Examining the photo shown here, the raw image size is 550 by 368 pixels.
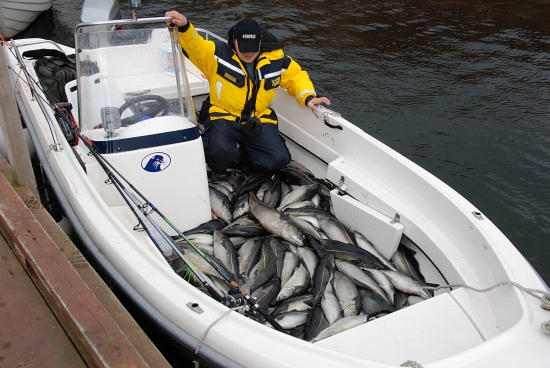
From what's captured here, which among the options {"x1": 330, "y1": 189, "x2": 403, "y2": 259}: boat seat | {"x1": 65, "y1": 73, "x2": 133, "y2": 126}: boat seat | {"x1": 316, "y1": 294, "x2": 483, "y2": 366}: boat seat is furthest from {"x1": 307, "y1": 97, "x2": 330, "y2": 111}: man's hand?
{"x1": 316, "y1": 294, "x2": 483, "y2": 366}: boat seat

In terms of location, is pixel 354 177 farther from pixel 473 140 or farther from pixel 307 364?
pixel 473 140

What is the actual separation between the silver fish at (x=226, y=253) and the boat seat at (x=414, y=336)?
3.96 ft

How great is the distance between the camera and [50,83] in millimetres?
5520

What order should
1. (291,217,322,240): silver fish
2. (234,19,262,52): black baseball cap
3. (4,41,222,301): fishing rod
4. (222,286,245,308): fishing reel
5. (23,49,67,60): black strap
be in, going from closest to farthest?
(222,286,245,308): fishing reel → (4,41,222,301): fishing rod → (291,217,322,240): silver fish → (234,19,262,52): black baseball cap → (23,49,67,60): black strap

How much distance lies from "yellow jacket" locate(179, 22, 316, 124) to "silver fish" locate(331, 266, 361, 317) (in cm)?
187

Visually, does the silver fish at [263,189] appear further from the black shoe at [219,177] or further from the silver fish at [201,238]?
the silver fish at [201,238]

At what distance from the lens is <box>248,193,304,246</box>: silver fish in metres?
4.06

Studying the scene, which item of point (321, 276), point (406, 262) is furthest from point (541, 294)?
point (321, 276)

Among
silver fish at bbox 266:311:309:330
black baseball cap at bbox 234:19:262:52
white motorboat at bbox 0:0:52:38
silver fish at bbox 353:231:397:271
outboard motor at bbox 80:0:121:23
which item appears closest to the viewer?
silver fish at bbox 266:311:309:330

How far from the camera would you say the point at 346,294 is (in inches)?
140

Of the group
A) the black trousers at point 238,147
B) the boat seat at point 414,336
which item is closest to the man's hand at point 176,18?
the black trousers at point 238,147

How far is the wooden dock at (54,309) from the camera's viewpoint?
226 centimetres

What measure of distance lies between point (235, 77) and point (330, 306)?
7.49 ft

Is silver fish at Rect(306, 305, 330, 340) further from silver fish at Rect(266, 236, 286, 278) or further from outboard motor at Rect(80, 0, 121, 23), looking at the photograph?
outboard motor at Rect(80, 0, 121, 23)
